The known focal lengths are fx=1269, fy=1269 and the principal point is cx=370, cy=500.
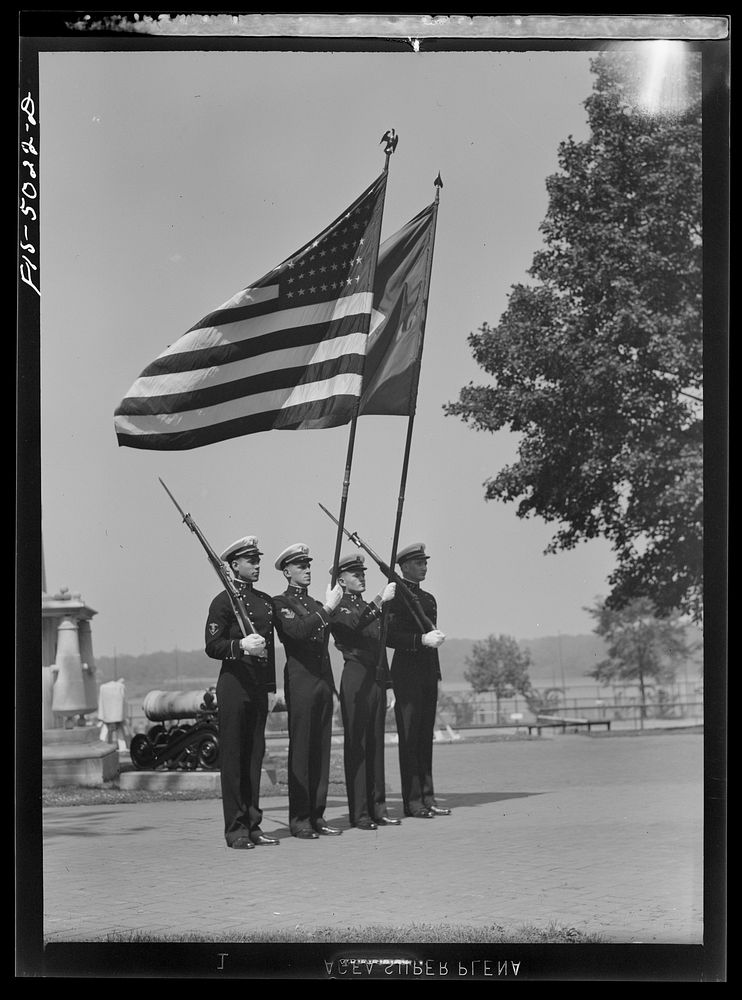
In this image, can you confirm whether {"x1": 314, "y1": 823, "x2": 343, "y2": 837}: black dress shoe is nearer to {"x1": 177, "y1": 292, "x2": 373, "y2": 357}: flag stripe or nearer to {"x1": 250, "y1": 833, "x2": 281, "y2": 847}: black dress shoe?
{"x1": 250, "y1": 833, "x2": 281, "y2": 847}: black dress shoe

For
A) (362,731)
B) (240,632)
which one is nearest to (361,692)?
(362,731)

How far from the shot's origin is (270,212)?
7.01 metres

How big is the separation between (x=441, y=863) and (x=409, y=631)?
1.26 m

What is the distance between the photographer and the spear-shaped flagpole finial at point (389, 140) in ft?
22.9

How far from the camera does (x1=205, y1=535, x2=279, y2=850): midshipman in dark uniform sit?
6.94m

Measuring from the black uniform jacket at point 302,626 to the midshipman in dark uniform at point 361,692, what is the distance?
99mm

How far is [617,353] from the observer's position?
7.17 metres

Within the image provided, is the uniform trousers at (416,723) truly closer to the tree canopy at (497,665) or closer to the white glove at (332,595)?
the tree canopy at (497,665)

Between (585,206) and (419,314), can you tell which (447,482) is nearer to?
(419,314)

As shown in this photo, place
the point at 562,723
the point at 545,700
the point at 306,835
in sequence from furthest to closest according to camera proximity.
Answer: the point at 562,723 < the point at 545,700 < the point at 306,835

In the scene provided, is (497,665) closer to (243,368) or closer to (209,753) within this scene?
(209,753)

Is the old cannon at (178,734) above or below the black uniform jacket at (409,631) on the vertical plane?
below

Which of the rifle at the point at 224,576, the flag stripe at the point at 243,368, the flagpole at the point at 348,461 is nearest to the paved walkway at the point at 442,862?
the rifle at the point at 224,576

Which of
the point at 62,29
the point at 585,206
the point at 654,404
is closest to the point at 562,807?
the point at 654,404
